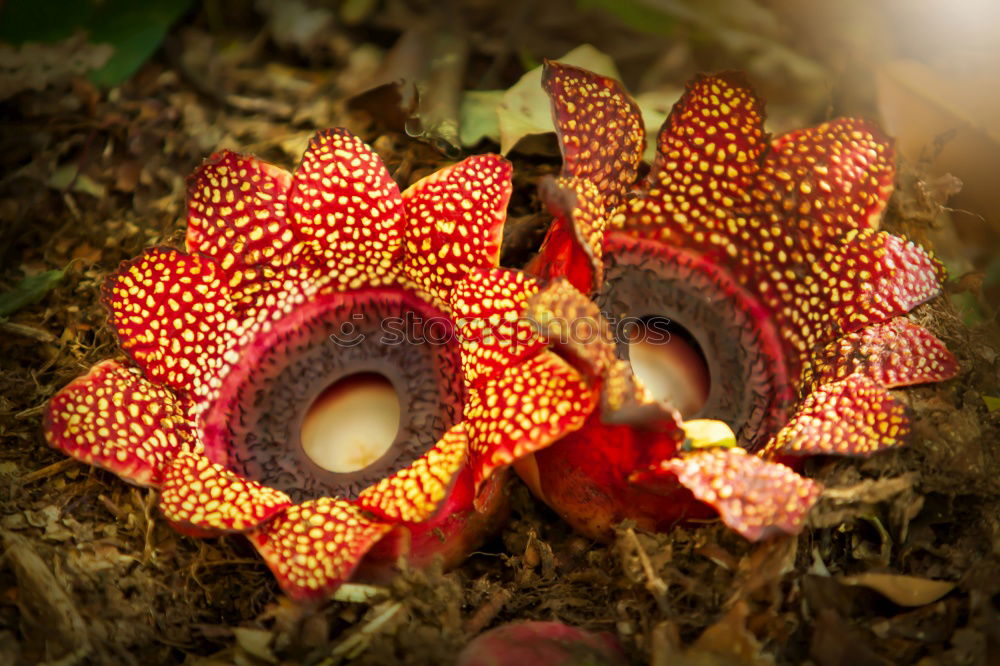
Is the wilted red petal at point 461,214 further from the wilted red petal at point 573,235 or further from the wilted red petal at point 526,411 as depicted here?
the wilted red petal at point 526,411

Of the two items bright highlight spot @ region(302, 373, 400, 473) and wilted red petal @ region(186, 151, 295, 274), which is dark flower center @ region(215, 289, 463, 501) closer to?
bright highlight spot @ region(302, 373, 400, 473)

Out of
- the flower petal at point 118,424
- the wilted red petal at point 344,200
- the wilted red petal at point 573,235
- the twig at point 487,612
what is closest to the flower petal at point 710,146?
the wilted red petal at point 573,235

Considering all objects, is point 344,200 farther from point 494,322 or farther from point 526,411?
point 526,411

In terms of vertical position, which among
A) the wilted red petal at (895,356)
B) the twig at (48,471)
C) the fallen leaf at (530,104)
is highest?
the fallen leaf at (530,104)

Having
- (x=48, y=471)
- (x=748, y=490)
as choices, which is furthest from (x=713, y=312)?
(x=48, y=471)

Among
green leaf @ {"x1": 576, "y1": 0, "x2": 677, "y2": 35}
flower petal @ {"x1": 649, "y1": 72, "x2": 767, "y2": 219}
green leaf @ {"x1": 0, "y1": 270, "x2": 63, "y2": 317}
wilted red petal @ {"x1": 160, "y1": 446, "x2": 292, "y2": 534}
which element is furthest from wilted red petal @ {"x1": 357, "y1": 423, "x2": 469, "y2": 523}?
green leaf @ {"x1": 576, "y1": 0, "x2": 677, "y2": 35}

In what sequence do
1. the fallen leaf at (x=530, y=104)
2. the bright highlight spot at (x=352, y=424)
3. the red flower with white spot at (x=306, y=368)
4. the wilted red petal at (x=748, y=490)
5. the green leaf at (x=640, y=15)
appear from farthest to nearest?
the green leaf at (x=640, y=15) < the fallen leaf at (x=530, y=104) < the bright highlight spot at (x=352, y=424) < the red flower with white spot at (x=306, y=368) < the wilted red petal at (x=748, y=490)
